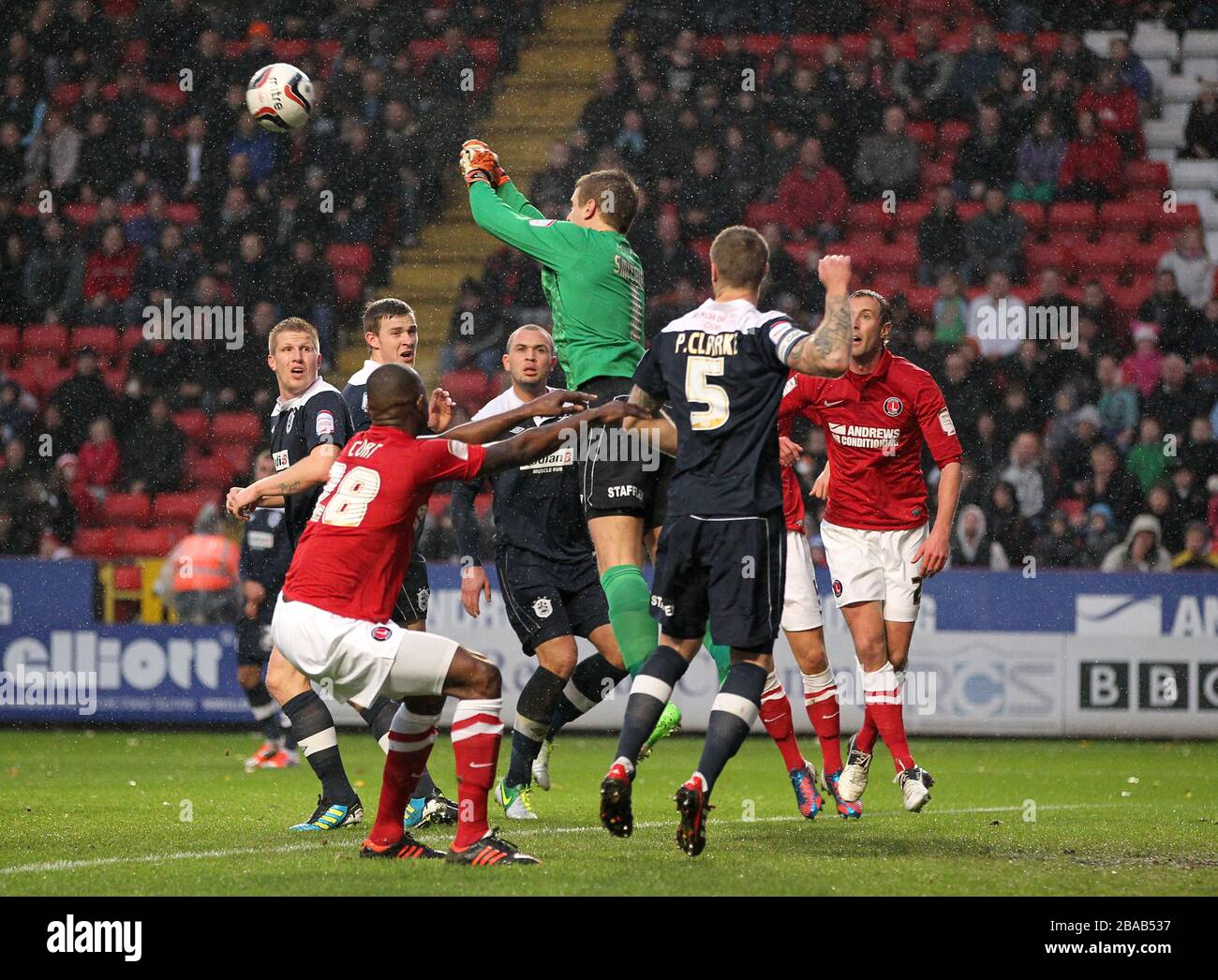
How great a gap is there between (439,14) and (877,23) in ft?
16.1

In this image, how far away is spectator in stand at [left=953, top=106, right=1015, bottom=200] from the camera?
16.6 meters

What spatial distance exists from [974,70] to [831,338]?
12.5m

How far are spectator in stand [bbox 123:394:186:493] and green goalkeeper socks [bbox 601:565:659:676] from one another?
9.52m

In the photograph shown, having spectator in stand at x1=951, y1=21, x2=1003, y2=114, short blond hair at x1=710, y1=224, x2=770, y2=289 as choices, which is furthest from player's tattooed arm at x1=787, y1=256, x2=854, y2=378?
spectator in stand at x1=951, y1=21, x2=1003, y2=114

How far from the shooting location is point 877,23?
1822 centimetres

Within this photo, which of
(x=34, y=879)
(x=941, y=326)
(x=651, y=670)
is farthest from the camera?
(x=941, y=326)

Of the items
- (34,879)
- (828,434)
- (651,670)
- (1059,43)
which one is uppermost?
(1059,43)

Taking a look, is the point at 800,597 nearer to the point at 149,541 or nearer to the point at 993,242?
the point at 993,242

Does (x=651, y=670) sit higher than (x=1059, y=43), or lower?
lower

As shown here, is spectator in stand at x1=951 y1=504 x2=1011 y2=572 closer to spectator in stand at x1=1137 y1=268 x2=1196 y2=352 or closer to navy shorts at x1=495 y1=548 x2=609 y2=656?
spectator in stand at x1=1137 y1=268 x2=1196 y2=352

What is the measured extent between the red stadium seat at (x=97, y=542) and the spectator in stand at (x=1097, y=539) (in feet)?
28.2

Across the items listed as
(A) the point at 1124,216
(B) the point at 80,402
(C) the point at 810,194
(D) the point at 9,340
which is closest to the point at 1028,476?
(C) the point at 810,194

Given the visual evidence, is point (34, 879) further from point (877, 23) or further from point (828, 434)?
point (877, 23)

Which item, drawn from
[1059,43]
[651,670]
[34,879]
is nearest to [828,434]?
[651,670]
